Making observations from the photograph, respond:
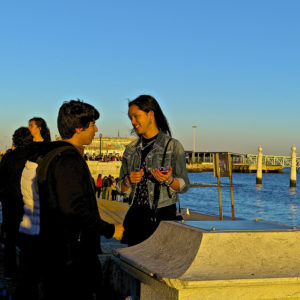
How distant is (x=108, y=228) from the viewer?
309 cm

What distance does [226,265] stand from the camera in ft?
8.18

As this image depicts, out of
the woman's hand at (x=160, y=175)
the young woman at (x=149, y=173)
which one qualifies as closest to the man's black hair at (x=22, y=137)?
the young woman at (x=149, y=173)

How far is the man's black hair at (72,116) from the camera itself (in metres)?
3.18

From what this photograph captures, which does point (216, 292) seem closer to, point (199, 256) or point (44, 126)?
point (199, 256)

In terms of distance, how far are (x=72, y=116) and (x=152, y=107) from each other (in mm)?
1151

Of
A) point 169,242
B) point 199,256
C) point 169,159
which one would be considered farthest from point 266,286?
point 169,159

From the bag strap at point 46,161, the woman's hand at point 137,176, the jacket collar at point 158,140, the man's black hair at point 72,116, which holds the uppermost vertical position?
the man's black hair at point 72,116

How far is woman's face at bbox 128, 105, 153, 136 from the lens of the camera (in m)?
4.20

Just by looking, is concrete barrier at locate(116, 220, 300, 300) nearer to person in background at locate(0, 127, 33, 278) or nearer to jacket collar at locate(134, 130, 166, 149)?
jacket collar at locate(134, 130, 166, 149)

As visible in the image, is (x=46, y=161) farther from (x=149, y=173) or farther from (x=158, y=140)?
(x=158, y=140)

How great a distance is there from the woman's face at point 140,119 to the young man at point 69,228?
1.17 metres

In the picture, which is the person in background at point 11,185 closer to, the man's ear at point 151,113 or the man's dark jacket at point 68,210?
the man's ear at point 151,113

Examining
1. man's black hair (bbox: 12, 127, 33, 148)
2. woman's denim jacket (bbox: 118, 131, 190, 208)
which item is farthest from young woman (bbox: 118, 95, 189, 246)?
man's black hair (bbox: 12, 127, 33, 148)

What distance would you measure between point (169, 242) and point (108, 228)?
1.37 ft
